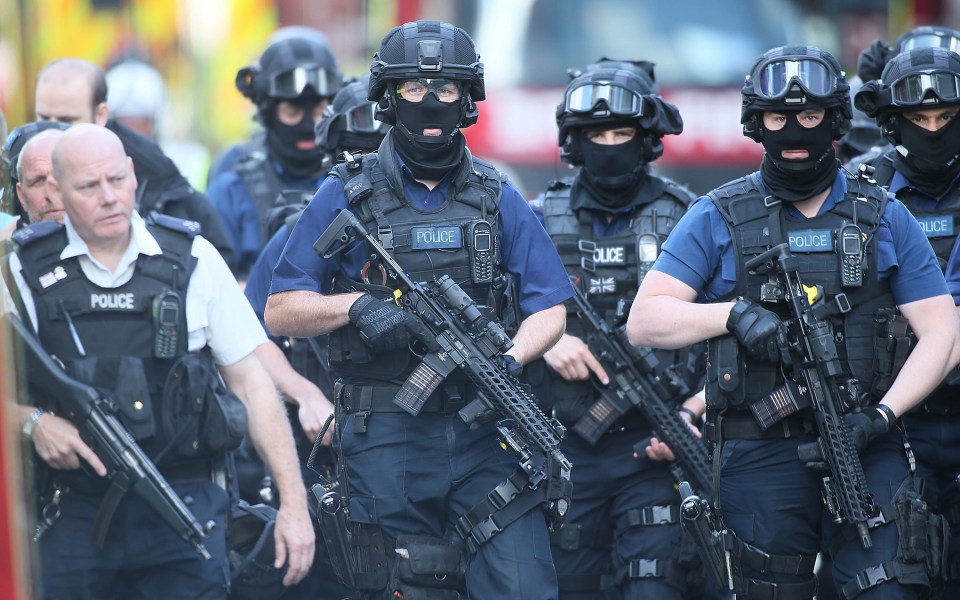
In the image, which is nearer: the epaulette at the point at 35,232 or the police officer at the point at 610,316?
the epaulette at the point at 35,232

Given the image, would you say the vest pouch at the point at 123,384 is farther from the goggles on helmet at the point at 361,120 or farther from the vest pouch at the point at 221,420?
the goggles on helmet at the point at 361,120

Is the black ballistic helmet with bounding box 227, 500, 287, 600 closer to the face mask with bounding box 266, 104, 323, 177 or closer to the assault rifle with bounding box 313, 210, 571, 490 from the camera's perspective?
the assault rifle with bounding box 313, 210, 571, 490

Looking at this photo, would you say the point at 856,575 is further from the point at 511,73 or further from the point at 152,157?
the point at 511,73

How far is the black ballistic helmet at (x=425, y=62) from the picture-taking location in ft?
19.3

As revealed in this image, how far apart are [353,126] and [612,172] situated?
1.19 m

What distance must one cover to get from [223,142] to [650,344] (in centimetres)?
1225

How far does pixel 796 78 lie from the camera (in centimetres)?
604

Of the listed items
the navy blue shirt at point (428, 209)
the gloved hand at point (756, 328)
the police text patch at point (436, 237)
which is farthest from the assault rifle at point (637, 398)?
the police text patch at point (436, 237)

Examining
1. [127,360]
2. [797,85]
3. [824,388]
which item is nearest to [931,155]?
[797,85]

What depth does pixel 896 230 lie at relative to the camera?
6.07 meters

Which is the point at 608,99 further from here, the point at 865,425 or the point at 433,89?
the point at 865,425

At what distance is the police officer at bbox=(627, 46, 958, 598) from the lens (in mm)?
5934

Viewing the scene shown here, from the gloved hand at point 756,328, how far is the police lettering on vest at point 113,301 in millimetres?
2034

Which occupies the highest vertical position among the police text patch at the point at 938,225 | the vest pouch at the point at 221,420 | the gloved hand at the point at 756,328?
the police text patch at the point at 938,225
